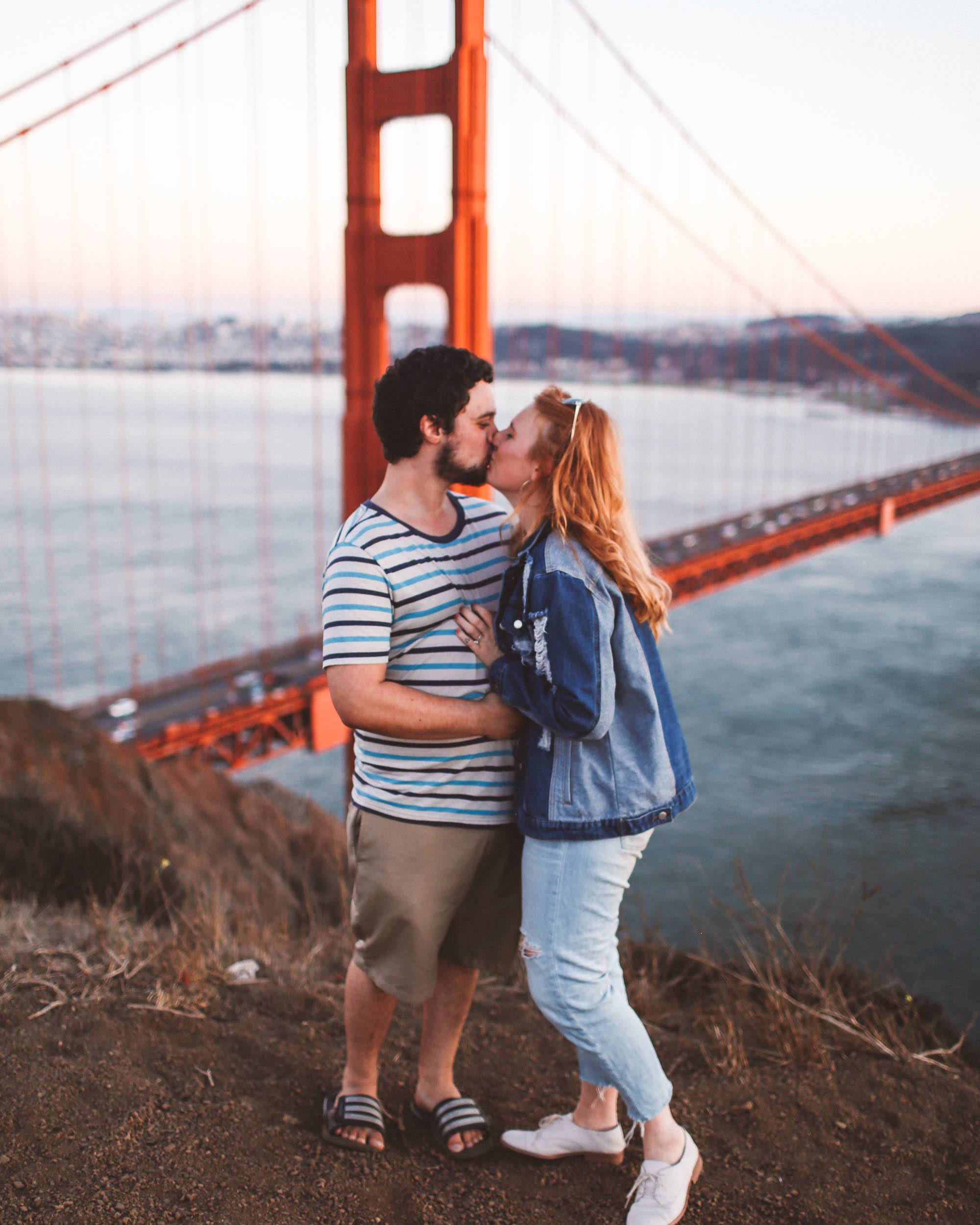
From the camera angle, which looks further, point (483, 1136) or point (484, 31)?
point (484, 31)

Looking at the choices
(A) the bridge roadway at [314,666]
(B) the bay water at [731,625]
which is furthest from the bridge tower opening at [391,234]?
(A) the bridge roadway at [314,666]

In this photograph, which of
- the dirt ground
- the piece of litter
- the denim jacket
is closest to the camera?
the denim jacket

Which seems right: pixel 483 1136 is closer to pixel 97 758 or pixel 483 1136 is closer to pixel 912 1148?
pixel 912 1148

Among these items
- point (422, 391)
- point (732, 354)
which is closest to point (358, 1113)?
point (422, 391)

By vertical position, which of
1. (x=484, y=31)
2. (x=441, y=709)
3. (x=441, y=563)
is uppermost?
(x=484, y=31)

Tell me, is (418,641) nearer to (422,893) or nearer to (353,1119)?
(422,893)

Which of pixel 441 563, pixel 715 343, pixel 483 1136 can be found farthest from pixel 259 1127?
pixel 715 343

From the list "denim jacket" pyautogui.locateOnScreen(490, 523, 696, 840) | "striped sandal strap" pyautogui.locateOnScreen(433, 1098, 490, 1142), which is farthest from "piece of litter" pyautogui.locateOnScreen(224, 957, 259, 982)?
"denim jacket" pyautogui.locateOnScreen(490, 523, 696, 840)

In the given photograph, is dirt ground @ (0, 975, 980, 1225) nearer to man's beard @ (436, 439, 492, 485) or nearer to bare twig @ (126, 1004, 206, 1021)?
bare twig @ (126, 1004, 206, 1021)

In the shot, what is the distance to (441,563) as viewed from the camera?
6.07ft

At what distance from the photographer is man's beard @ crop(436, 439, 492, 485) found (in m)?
1.84

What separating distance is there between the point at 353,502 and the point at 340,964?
1.51m

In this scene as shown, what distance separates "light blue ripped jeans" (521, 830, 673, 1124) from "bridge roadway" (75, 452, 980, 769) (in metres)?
9.33

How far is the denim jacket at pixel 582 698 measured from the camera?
1.64 meters
